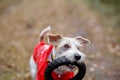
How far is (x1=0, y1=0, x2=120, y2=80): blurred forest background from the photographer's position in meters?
9.50

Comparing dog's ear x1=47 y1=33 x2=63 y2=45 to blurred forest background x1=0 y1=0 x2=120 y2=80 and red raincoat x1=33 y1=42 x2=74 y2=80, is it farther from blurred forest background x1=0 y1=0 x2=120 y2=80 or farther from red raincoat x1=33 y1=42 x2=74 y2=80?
blurred forest background x1=0 y1=0 x2=120 y2=80

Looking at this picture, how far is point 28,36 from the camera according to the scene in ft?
43.7

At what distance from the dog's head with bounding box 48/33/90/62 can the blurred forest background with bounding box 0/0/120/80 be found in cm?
189

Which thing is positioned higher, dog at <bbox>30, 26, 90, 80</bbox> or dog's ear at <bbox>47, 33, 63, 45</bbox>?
dog's ear at <bbox>47, 33, 63, 45</bbox>

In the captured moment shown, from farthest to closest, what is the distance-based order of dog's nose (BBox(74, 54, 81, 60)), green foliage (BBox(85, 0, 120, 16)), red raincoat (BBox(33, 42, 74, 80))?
green foliage (BBox(85, 0, 120, 16)), red raincoat (BBox(33, 42, 74, 80)), dog's nose (BBox(74, 54, 81, 60))

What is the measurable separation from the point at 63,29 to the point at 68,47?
7.74m

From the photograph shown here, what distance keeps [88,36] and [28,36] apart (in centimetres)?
198

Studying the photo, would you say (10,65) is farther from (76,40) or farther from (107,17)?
(107,17)

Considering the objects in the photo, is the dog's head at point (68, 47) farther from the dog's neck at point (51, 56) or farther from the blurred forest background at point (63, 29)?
the blurred forest background at point (63, 29)

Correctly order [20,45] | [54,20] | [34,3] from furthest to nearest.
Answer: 1. [34,3]
2. [54,20]
3. [20,45]

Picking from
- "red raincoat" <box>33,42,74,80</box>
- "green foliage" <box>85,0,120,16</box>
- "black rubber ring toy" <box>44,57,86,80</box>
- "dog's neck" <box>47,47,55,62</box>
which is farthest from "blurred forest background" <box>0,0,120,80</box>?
"black rubber ring toy" <box>44,57,86,80</box>

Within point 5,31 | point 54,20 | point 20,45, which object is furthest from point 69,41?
point 54,20

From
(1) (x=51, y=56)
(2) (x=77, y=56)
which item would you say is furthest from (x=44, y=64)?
(2) (x=77, y=56)

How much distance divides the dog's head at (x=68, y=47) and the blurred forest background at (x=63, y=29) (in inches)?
74.4
